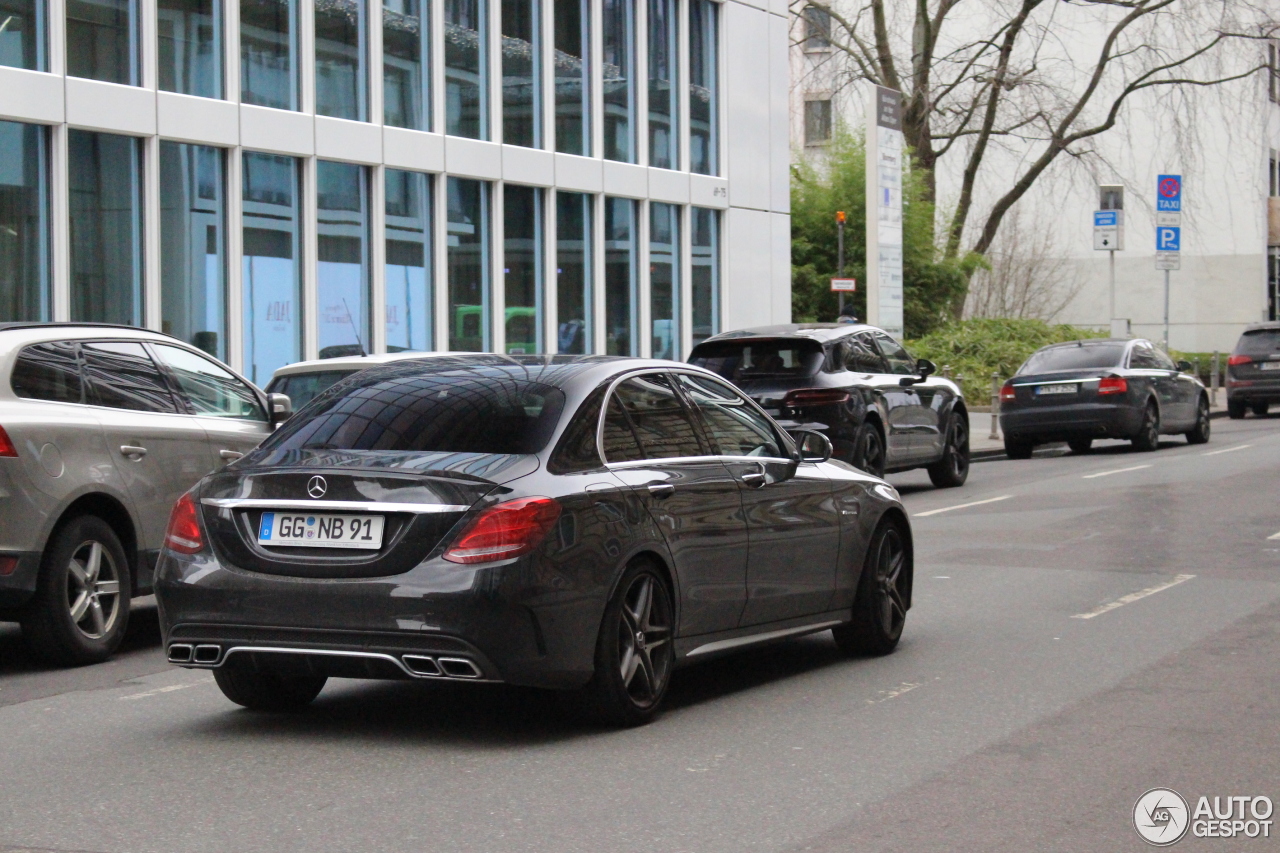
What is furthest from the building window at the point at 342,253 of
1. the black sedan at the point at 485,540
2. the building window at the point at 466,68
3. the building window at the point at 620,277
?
the black sedan at the point at 485,540

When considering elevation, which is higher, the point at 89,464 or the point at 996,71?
the point at 996,71

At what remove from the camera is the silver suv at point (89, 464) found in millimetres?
8484

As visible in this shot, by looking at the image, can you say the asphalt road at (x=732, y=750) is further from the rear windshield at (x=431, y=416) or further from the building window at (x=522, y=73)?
the building window at (x=522, y=73)

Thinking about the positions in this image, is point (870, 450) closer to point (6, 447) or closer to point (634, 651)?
point (6, 447)

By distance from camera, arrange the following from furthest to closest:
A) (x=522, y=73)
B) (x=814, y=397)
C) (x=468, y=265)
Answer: (x=522, y=73) < (x=468, y=265) < (x=814, y=397)

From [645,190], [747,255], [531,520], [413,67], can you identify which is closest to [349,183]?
[413,67]

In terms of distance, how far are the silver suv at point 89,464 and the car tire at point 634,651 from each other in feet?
10.2

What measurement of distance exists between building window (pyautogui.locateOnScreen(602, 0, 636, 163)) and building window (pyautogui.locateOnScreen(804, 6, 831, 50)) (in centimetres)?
1353

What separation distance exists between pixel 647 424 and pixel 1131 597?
451 cm

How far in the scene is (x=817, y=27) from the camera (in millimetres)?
44375

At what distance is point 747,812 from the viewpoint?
563cm

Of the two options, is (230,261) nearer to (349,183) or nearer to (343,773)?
(349,183)

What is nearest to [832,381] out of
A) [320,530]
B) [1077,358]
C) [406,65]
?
[1077,358]

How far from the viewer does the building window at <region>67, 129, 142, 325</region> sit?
2047cm
